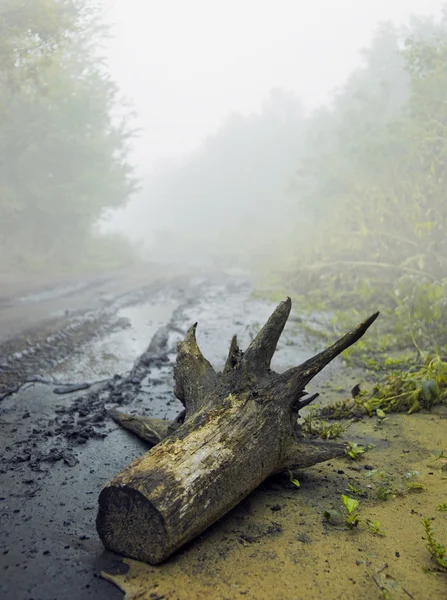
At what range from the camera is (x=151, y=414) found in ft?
15.7

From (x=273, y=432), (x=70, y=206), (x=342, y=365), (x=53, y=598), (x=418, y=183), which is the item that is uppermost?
(x=70, y=206)

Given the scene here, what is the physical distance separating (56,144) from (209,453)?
19907 mm

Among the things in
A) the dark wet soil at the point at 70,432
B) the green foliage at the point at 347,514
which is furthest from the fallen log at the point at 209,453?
the green foliage at the point at 347,514

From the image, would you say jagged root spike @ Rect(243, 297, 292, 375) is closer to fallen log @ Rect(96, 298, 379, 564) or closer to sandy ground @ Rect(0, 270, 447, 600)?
fallen log @ Rect(96, 298, 379, 564)

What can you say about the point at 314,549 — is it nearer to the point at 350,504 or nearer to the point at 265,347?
the point at 350,504

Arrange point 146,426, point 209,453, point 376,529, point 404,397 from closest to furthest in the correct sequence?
point 376,529
point 209,453
point 146,426
point 404,397

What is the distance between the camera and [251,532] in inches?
104

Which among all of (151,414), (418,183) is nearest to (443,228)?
(418,183)

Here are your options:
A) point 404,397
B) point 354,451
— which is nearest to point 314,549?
point 354,451

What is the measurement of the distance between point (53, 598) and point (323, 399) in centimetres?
368

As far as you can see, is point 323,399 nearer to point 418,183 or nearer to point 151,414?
point 151,414

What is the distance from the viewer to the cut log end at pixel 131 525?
7.74 feet

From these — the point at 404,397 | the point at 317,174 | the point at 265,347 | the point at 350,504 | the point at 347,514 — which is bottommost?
the point at 404,397

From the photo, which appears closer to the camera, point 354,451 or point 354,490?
point 354,490
